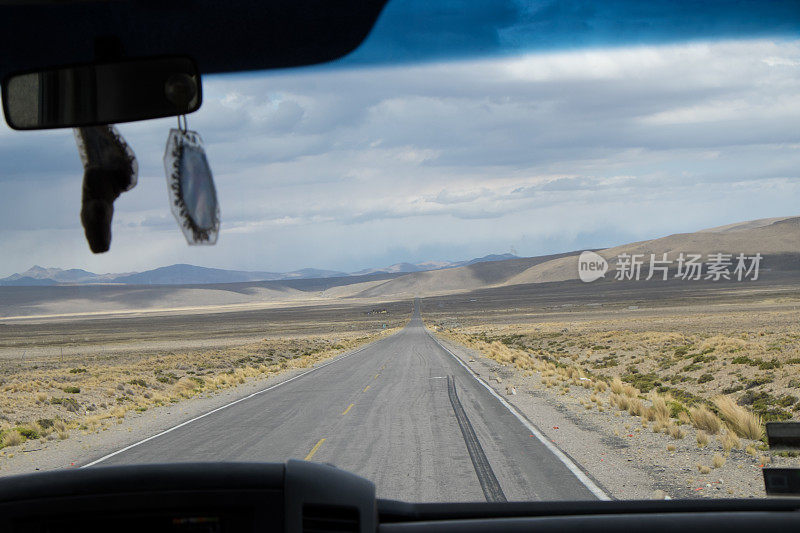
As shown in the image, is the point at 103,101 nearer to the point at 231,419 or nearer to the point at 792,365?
the point at 231,419

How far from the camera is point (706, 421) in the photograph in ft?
33.1

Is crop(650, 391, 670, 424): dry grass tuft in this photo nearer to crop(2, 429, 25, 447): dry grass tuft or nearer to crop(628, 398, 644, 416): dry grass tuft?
crop(628, 398, 644, 416): dry grass tuft

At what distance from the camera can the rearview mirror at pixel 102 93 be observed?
2240mm

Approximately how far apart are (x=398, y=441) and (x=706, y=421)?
4.84m

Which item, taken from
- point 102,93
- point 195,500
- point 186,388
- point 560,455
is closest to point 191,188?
point 102,93

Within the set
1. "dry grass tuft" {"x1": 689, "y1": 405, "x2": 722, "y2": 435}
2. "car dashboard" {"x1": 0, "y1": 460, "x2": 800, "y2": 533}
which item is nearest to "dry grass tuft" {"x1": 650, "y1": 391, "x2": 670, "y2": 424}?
"dry grass tuft" {"x1": 689, "y1": 405, "x2": 722, "y2": 435}

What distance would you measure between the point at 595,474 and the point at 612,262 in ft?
573

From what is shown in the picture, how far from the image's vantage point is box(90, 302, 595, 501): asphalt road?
26.3 feet

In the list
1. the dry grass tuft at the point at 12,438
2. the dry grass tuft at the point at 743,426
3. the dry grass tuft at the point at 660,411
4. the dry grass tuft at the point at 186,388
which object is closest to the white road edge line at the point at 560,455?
the dry grass tuft at the point at 660,411

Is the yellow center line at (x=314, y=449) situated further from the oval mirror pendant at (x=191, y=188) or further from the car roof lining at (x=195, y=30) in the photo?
the oval mirror pendant at (x=191, y=188)

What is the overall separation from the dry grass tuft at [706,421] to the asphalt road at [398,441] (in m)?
2.42

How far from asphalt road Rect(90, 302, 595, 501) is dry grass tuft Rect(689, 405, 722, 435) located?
242 cm

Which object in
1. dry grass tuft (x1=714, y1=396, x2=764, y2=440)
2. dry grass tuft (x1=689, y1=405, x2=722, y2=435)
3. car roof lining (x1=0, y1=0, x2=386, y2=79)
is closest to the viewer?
car roof lining (x1=0, y1=0, x2=386, y2=79)

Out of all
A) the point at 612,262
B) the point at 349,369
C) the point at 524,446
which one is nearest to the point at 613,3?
the point at 524,446
